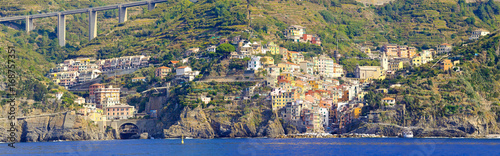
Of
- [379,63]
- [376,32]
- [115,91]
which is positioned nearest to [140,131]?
[115,91]

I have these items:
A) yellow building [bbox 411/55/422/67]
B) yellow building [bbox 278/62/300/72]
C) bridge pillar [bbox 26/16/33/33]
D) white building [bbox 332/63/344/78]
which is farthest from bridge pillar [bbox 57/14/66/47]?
yellow building [bbox 411/55/422/67]

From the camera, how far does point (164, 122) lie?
111 metres

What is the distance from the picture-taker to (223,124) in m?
107

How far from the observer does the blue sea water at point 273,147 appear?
82312 millimetres

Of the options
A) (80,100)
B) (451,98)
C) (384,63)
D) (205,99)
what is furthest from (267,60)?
(451,98)

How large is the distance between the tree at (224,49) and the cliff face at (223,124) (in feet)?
50.4

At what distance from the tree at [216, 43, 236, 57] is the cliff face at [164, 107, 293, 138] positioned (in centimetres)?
1536

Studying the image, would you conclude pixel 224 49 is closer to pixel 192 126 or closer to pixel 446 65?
pixel 192 126

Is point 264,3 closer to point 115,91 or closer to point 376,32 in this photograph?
point 376,32

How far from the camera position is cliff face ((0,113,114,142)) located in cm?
10950

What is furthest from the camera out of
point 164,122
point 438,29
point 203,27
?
point 438,29

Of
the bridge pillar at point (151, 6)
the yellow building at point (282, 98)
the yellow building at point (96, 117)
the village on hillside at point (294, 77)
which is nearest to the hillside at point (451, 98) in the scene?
the village on hillside at point (294, 77)

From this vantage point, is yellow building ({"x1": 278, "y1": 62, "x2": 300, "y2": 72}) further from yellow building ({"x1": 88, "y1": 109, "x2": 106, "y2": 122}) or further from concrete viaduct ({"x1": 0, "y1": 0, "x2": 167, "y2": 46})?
concrete viaduct ({"x1": 0, "y1": 0, "x2": 167, "y2": 46})

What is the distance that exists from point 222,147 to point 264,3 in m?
62.2
